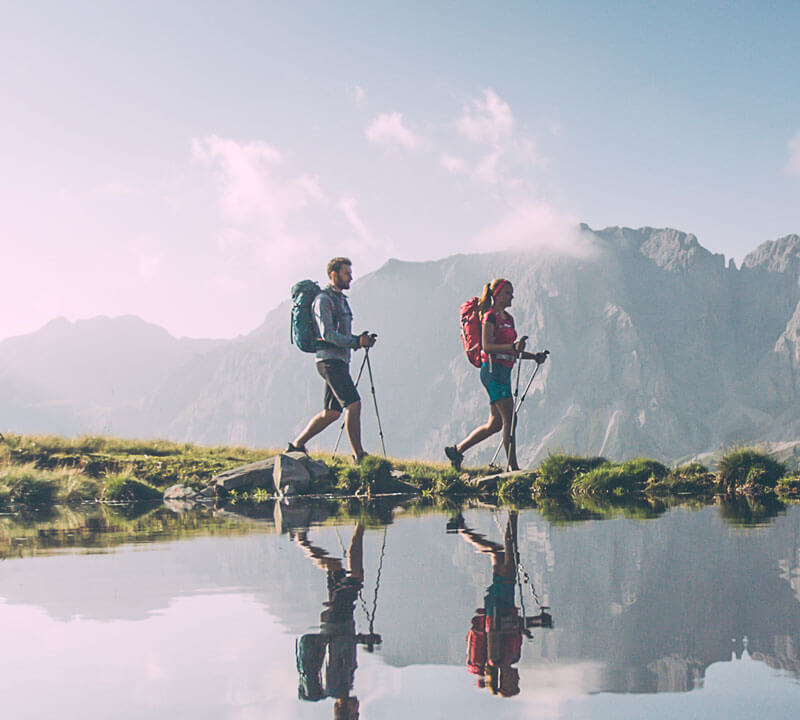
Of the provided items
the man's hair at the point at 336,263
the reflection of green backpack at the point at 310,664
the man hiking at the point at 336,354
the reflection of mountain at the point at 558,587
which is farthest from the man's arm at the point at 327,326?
the reflection of green backpack at the point at 310,664

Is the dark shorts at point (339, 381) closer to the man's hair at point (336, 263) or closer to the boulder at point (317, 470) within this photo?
the boulder at point (317, 470)

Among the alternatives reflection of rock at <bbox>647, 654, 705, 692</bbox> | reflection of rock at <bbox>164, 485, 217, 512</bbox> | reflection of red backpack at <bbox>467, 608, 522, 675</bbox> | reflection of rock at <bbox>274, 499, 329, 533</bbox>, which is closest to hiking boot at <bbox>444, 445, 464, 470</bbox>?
reflection of rock at <bbox>274, 499, 329, 533</bbox>

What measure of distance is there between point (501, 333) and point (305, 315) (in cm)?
333

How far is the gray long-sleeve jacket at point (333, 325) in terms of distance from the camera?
1491cm

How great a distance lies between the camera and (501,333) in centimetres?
1475

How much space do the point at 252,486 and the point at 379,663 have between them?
10978 millimetres

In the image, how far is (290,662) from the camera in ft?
11.9

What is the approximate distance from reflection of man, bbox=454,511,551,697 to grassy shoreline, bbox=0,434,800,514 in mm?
4830

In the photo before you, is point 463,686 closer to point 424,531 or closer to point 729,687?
point 729,687

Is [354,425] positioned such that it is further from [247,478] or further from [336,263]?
[336,263]

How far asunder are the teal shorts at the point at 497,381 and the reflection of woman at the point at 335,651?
8833 mm

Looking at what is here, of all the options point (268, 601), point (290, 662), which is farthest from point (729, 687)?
point (268, 601)

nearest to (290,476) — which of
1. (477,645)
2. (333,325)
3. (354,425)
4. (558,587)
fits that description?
(354,425)

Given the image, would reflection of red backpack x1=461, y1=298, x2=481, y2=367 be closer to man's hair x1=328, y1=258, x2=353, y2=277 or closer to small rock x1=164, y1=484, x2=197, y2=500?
man's hair x1=328, y1=258, x2=353, y2=277
